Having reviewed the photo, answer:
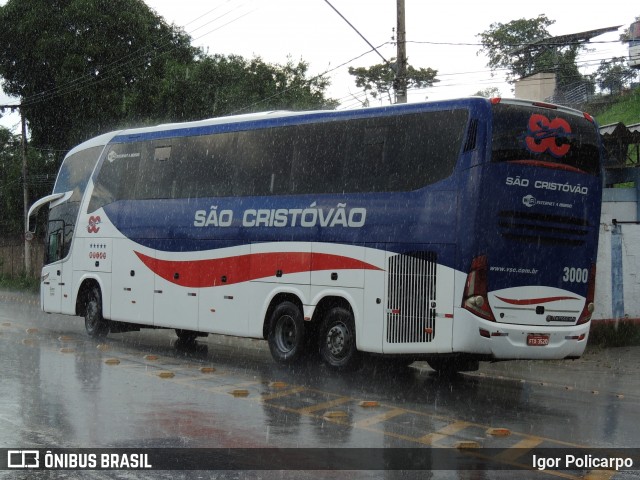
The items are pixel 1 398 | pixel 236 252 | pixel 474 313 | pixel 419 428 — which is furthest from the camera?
pixel 236 252

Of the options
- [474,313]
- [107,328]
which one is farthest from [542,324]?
[107,328]

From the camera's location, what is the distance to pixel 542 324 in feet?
40.5

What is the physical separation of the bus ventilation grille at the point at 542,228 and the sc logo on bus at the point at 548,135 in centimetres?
90

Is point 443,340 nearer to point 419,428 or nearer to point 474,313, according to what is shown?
point 474,313

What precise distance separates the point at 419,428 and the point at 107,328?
11.1 metres

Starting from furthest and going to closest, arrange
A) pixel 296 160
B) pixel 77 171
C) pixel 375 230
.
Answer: pixel 77 171 < pixel 296 160 < pixel 375 230

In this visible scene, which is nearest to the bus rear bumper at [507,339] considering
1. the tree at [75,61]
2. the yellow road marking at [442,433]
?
the yellow road marking at [442,433]

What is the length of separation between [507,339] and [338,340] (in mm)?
2853

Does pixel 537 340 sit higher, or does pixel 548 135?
pixel 548 135

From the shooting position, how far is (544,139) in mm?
12273

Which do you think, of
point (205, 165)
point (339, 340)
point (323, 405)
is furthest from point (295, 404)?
point (205, 165)

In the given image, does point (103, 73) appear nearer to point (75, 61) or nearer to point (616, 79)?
point (75, 61)

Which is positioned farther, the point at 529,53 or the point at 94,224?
the point at 529,53

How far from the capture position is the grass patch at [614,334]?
16938 millimetres
